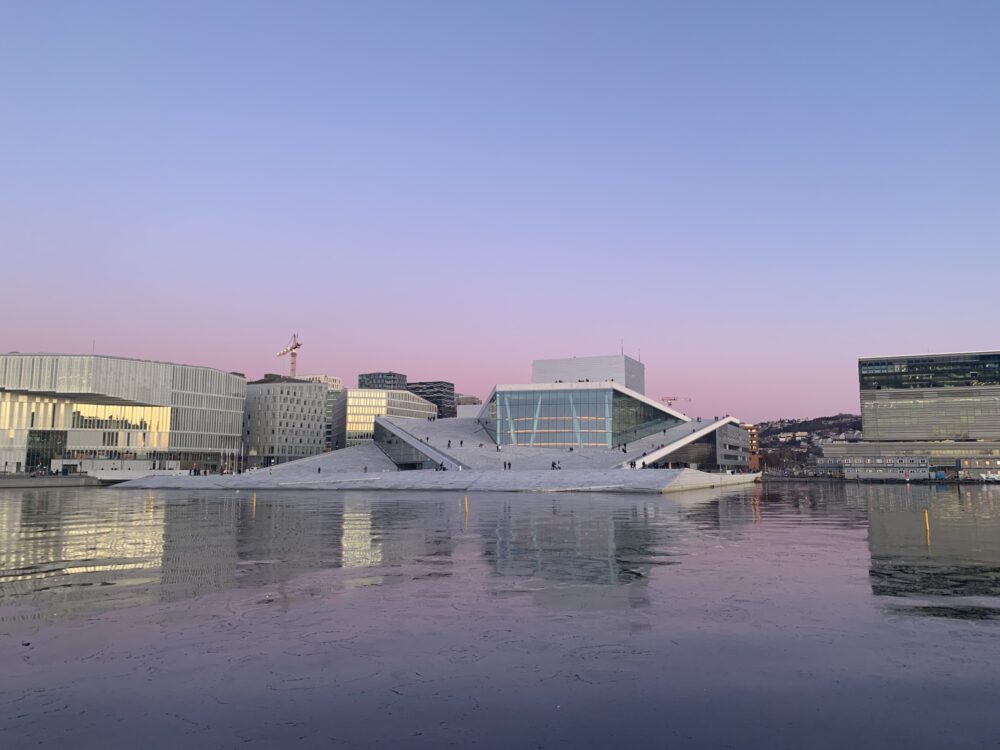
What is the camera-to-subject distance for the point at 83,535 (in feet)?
88.4

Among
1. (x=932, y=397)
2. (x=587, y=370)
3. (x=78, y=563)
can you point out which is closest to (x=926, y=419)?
(x=932, y=397)

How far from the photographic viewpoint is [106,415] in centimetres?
12719

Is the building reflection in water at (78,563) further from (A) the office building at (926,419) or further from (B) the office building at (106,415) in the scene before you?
(A) the office building at (926,419)

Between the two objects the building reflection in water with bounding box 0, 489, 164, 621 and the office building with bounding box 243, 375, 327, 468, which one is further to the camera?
the office building with bounding box 243, 375, 327, 468

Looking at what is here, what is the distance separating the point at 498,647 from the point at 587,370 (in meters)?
104

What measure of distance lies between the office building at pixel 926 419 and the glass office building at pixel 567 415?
101 m

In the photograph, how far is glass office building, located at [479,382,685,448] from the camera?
95.2 metres

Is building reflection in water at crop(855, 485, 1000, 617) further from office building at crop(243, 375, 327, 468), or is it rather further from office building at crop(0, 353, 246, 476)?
office building at crop(243, 375, 327, 468)

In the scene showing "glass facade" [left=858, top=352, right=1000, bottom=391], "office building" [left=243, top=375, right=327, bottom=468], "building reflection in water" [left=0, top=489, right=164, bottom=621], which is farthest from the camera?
"glass facade" [left=858, top=352, right=1000, bottom=391]

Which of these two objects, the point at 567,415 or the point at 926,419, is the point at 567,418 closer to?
the point at 567,415

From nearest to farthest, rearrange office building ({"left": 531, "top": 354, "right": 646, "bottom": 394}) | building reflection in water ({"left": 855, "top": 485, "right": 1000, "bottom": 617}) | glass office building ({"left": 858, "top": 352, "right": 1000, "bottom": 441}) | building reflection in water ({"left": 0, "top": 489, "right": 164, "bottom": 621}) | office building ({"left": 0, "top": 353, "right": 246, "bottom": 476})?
1. building reflection in water ({"left": 0, "top": 489, "right": 164, "bottom": 621})
2. building reflection in water ({"left": 855, "top": 485, "right": 1000, "bottom": 617})
3. office building ({"left": 531, "top": 354, "right": 646, "bottom": 394})
4. office building ({"left": 0, "top": 353, "right": 246, "bottom": 476})
5. glass office building ({"left": 858, "top": 352, "right": 1000, "bottom": 441})

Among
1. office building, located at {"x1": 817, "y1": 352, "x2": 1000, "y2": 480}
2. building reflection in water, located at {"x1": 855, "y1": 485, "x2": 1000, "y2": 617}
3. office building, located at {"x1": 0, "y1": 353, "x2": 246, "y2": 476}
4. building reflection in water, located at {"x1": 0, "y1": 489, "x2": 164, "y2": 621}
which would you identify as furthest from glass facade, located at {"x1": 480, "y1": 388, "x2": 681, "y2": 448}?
office building, located at {"x1": 817, "y1": 352, "x2": 1000, "y2": 480}

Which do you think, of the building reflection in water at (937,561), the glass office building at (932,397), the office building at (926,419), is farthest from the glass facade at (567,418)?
the glass office building at (932,397)

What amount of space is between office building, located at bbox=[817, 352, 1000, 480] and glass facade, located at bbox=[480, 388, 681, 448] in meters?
101
